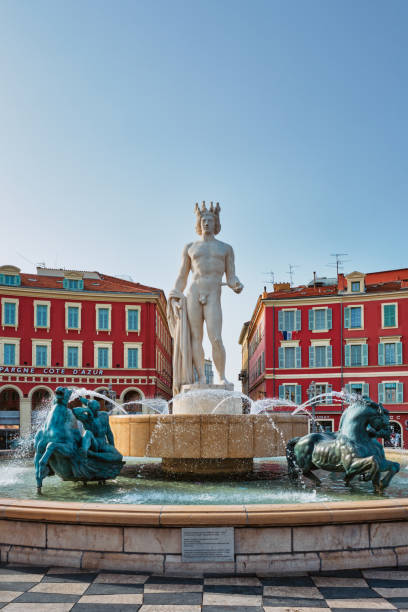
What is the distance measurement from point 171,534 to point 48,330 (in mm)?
38527

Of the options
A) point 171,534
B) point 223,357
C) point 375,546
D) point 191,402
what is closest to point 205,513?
point 171,534

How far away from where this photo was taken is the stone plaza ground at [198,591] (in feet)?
13.8

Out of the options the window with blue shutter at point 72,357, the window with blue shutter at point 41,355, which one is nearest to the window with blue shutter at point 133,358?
the window with blue shutter at point 72,357

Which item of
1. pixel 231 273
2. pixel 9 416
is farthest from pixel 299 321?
pixel 231 273

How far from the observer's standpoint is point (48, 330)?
41.9 meters

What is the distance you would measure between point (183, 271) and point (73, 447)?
16.0 feet

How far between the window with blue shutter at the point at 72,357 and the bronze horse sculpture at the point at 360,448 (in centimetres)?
3655

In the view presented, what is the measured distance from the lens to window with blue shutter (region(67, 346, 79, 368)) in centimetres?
4216

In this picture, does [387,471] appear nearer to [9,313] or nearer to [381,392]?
[381,392]

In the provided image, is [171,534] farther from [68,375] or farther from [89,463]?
[68,375]

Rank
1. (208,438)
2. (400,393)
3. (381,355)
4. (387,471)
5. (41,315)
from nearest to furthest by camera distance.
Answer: (387,471) < (208,438) < (400,393) < (381,355) < (41,315)

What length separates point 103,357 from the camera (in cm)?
4269

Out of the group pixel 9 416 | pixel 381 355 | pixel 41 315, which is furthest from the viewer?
pixel 41 315

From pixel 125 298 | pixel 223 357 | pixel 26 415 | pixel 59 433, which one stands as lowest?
pixel 26 415
